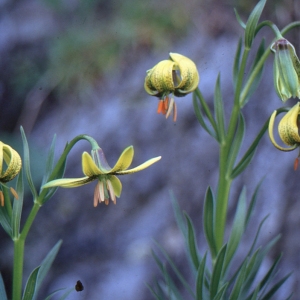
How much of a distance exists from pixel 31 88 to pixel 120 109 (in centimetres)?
29

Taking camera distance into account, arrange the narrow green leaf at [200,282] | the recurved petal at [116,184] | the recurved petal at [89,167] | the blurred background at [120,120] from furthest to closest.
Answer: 1. the blurred background at [120,120]
2. the narrow green leaf at [200,282]
3. the recurved petal at [116,184]
4. the recurved petal at [89,167]

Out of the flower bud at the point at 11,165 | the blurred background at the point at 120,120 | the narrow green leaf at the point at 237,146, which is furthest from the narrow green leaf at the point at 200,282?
the blurred background at the point at 120,120

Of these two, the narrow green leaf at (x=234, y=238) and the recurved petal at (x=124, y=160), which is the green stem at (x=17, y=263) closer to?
the recurved petal at (x=124, y=160)

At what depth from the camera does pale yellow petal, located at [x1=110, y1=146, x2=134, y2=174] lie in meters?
0.70

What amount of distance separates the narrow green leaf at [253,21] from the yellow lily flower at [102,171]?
1.17 feet

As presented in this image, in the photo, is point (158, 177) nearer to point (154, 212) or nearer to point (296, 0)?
point (154, 212)

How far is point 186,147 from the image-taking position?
1.50 m

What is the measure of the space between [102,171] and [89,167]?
30 millimetres

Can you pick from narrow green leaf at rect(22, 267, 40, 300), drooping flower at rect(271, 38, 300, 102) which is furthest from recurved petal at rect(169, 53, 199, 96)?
narrow green leaf at rect(22, 267, 40, 300)

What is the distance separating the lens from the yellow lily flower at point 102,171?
0.70 metres

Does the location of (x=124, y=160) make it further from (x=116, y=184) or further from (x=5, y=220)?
(x=5, y=220)

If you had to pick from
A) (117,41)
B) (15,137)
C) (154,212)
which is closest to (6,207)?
(15,137)

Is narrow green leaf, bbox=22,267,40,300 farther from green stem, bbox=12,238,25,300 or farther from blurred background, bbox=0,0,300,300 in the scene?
blurred background, bbox=0,0,300,300

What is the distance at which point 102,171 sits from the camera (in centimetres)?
74
